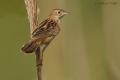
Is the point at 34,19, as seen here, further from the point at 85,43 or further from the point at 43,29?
the point at 85,43

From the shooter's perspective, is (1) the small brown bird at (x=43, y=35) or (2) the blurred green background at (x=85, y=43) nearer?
(1) the small brown bird at (x=43, y=35)

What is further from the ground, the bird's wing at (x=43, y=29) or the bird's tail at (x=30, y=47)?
the bird's wing at (x=43, y=29)

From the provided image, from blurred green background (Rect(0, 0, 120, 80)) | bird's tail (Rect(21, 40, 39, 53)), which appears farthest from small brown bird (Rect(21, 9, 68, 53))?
blurred green background (Rect(0, 0, 120, 80))

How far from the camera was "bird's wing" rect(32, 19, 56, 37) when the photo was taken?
0.81 m

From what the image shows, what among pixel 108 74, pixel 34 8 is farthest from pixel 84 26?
pixel 34 8

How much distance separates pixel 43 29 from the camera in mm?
822

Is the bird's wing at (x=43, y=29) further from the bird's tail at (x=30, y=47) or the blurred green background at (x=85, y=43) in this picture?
the blurred green background at (x=85, y=43)

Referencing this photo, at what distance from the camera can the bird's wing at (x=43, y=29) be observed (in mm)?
815

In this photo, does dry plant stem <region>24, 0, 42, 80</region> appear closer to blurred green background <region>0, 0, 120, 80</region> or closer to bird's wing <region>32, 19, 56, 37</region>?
bird's wing <region>32, 19, 56, 37</region>

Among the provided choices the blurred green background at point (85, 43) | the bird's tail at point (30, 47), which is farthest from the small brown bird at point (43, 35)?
the blurred green background at point (85, 43)

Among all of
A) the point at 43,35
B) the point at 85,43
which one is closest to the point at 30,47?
the point at 43,35

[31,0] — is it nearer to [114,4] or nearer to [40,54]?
[40,54]

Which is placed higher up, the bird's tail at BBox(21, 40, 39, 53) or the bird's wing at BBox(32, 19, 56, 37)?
the bird's wing at BBox(32, 19, 56, 37)

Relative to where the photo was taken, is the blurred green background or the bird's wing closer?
the bird's wing
